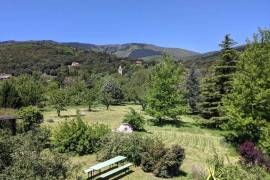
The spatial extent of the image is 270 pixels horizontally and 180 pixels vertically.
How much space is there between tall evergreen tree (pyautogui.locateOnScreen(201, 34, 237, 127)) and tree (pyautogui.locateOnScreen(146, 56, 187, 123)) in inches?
115

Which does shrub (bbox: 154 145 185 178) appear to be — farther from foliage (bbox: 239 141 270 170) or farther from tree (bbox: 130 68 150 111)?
tree (bbox: 130 68 150 111)

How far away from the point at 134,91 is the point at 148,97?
26.1 meters

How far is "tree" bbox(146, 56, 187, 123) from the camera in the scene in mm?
38969

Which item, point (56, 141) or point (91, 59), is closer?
point (56, 141)

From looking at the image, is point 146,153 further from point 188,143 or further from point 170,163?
point 188,143

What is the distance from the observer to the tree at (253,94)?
86.5 feet

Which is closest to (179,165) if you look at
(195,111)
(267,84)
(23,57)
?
(267,84)

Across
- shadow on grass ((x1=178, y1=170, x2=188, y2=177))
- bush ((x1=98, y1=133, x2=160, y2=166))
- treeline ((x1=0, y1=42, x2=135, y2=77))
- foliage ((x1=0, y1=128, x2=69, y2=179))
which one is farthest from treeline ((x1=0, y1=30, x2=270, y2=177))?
treeline ((x1=0, y1=42, x2=135, y2=77))

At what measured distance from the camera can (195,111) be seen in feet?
186

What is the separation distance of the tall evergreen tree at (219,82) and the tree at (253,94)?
8894 millimetres

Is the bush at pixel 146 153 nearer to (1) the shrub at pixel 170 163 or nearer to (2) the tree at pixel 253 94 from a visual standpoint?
(1) the shrub at pixel 170 163

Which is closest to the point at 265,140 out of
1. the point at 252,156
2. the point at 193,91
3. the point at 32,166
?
the point at 252,156

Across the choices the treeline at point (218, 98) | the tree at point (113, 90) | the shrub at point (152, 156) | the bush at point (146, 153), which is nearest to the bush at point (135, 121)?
the treeline at point (218, 98)

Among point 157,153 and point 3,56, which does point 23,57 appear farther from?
point 157,153
